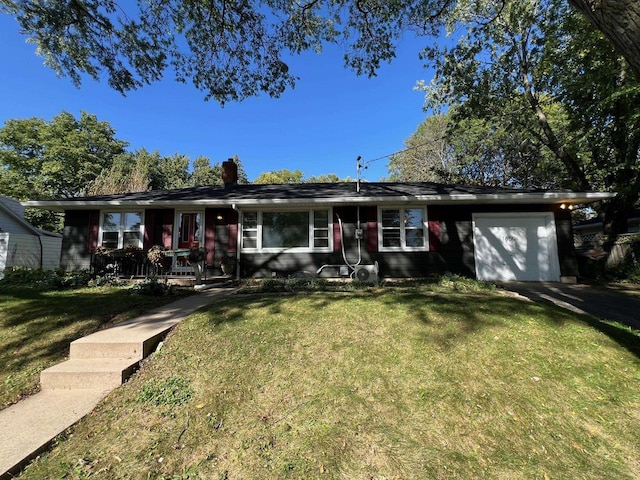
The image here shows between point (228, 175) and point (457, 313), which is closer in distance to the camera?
point (457, 313)

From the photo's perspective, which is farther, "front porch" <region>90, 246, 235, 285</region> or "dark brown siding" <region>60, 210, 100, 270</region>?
"dark brown siding" <region>60, 210, 100, 270</region>

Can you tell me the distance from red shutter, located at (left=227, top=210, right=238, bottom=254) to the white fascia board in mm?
405

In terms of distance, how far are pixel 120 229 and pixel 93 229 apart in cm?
93

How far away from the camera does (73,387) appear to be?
10.3 ft

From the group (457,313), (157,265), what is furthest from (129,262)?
(457,313)

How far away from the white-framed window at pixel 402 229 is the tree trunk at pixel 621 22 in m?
7.15

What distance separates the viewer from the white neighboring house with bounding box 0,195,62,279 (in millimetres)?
10234

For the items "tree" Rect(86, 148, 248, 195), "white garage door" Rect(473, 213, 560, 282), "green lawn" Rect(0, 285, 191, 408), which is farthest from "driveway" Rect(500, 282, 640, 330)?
"tree" Rect(86, 148, 248, 195)

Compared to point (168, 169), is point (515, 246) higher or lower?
lower

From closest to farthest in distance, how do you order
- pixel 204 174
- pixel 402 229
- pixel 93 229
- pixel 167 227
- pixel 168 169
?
pixel 402 229 → pixel 167 227 → pixel 93 229 → pixel 168 169 → pixel 204 174

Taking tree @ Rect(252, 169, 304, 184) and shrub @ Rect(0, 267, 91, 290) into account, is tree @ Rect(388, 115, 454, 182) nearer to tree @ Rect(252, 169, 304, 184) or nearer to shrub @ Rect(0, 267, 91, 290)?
tree @ Rect(252, 169, 304, 184)

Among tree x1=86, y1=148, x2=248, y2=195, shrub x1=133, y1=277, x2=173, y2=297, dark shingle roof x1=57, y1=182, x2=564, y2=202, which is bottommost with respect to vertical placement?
shrub x1=133, y1=277, x2=173, y2=297

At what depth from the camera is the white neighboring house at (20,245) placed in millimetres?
10234

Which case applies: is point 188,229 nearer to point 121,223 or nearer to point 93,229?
point 121,223
